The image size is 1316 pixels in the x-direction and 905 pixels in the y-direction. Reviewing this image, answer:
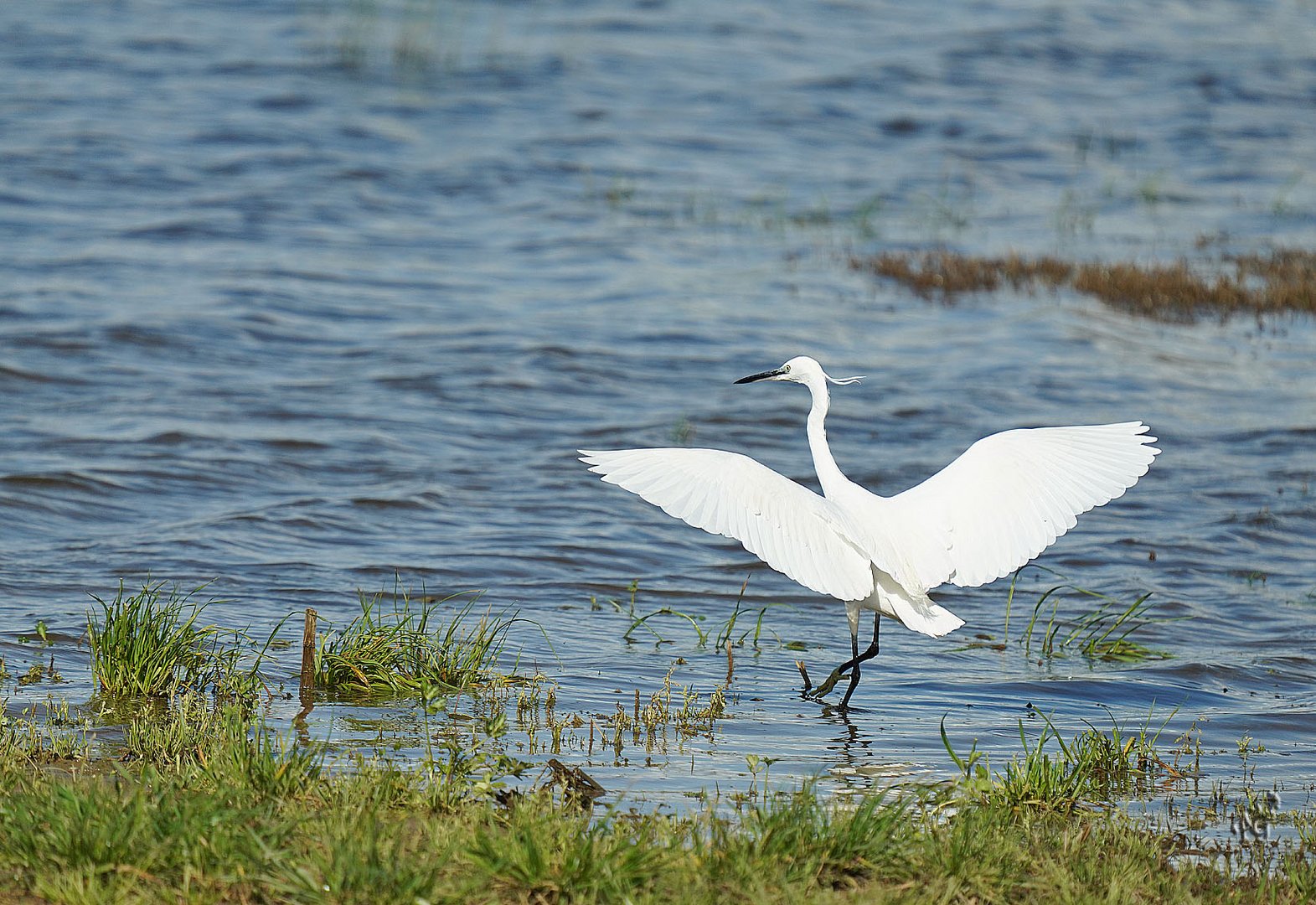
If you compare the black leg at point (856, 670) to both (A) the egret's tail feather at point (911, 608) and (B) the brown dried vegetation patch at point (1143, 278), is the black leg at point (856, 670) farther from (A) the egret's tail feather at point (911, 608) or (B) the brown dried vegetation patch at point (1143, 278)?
(B) the brown dried vegetation patch at point (1143, 278)

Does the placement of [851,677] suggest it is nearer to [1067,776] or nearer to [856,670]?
[856,670]

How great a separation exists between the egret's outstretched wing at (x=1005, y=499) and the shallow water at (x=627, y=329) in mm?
587

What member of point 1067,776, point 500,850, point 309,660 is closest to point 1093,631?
point 1067,776

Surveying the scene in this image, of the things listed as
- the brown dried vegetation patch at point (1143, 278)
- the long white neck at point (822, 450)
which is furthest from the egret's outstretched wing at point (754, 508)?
the brown dried vegetation patch at point (1143, 278)

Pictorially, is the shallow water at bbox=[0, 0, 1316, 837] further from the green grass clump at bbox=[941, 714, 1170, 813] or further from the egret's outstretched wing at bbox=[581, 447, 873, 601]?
the egret's outstretched wing at bbox=[581, 447, 873, 601]

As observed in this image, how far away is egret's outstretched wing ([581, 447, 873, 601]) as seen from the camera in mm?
5625

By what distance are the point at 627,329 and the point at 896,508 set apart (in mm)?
7968

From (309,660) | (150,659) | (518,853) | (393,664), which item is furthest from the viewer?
(393,664)

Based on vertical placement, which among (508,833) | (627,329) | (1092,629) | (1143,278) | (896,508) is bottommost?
(1092,629)

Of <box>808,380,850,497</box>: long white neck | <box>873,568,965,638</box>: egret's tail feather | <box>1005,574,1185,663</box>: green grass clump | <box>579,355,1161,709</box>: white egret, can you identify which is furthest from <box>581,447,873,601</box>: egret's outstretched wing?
<box>1005,574,1185,663</box>: green grass clump

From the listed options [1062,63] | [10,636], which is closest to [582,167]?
[1062,63]

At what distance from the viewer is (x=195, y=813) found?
3631mm

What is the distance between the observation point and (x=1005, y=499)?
20.4 ft

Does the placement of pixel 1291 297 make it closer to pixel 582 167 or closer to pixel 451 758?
pixel 582 167
